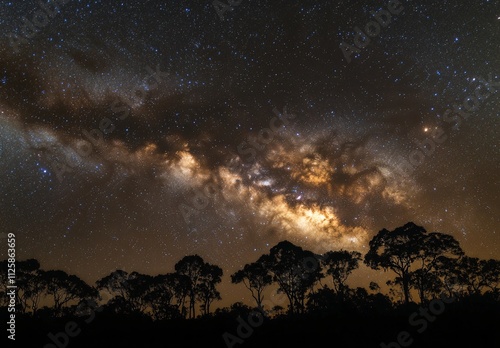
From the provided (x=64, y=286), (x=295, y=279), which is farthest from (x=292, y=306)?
(x=64, y=286)

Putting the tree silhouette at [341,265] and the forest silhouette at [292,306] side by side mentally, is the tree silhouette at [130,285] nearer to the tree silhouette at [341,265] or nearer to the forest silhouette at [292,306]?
the forest silhouette at [292,306]

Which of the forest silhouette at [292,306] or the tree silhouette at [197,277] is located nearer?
the forest silhouette at [292,306]

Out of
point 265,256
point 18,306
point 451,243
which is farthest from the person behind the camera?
point 265,256

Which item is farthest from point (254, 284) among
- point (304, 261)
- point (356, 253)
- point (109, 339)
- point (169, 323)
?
point (109, 339)

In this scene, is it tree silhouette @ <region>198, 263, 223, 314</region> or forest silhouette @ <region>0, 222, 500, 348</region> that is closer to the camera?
forest silhouette @ <region>0, 222, 500, 348</region>

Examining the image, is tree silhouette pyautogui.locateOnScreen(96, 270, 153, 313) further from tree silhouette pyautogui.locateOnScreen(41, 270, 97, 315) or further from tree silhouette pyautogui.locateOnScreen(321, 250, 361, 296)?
tree silhouette pyautogui.locateOnScreen(321, 250, 361, 296)

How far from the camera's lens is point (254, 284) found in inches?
2093

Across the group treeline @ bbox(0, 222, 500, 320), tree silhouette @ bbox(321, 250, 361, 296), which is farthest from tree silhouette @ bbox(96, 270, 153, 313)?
tree silhouette @ bbox(321, 250, 361, 296)

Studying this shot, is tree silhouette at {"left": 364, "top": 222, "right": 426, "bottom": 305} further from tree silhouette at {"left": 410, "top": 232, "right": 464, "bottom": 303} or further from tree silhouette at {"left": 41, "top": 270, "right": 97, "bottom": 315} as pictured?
tree silhouette at {"left": 41, "top": 270, "right": 97, "bottom": 315}

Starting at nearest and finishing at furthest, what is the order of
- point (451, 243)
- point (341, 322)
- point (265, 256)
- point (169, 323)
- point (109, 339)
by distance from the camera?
point (109, 339) < point (341, 322) < point (169, 323) < point (451, 243) < point (265, 256)

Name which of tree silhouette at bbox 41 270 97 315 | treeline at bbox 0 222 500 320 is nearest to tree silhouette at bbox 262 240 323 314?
treeline at bbox 0 222 500 320

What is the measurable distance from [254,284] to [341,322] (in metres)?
34.6

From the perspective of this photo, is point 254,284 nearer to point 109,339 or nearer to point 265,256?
point 265,256

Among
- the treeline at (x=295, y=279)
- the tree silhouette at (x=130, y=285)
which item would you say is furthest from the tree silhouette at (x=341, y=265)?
the tree silhouette at (x=130, y=285)
